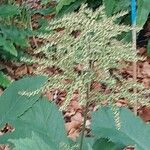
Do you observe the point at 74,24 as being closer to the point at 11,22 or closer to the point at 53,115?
the point at 53,115

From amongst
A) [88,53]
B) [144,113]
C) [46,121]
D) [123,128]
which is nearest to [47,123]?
[46,121]

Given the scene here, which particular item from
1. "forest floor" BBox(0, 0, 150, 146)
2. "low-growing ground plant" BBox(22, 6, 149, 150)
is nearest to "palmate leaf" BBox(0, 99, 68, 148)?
"low-growing ground plant" BBox(22, 6, 149, 150)

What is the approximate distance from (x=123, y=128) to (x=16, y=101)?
15.0 inches

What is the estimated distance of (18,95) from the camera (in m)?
1.64

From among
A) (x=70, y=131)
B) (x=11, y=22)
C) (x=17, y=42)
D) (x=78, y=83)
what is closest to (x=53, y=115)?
(x=78, y=83)

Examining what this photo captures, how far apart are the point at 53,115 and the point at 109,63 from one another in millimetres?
442

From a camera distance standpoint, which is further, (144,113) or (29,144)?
(144,113)

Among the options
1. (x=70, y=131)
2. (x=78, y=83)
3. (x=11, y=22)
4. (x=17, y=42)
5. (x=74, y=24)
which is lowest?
(x=78, y=83)

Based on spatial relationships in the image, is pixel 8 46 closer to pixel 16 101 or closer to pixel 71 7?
pixel 71 7

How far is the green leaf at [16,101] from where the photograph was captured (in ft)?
5.37

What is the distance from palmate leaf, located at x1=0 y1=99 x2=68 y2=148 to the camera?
162cm

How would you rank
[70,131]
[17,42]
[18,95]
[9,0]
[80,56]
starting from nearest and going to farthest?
[80,56], [18,95], [70,131], [17,42], [9,0]

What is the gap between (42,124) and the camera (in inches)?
65.2

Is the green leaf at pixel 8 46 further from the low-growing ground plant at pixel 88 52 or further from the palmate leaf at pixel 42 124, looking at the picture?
the low-growing ground plant at pixel 88 52
